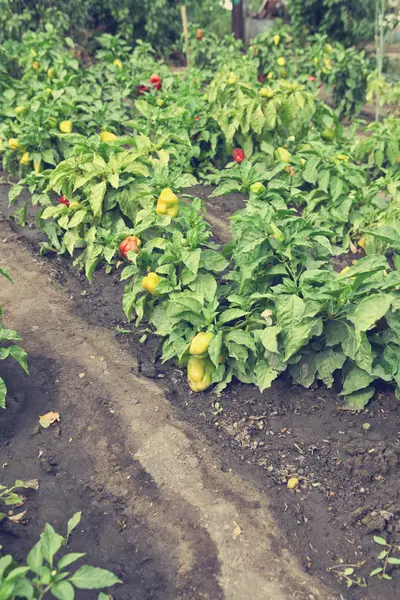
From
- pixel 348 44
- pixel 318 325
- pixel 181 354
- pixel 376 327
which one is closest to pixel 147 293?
pixel 181 354

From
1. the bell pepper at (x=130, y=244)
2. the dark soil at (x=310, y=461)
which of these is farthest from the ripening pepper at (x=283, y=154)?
the dark soil at (x=310, y=461)

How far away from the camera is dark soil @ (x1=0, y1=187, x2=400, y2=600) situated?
297cm

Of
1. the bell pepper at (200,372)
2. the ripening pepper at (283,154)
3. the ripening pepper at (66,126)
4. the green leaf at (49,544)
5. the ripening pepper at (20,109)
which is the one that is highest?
the ripening pepper at (20,109)

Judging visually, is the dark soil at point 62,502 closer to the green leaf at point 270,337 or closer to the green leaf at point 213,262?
the green leaf at point 270,337

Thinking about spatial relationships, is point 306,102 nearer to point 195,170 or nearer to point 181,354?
point 195,170

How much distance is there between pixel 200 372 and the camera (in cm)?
380

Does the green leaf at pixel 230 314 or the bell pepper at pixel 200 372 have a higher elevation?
the green leaf at pixel 230 314

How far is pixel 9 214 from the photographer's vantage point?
578cm

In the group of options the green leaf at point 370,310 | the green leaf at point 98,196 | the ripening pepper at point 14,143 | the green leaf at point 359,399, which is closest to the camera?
the green leaf at point 370,310

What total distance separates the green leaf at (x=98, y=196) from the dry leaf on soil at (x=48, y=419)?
1.52 metres

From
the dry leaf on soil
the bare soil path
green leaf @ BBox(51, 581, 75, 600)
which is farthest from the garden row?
green leaf @ BBox(51, 581, 75, 600)

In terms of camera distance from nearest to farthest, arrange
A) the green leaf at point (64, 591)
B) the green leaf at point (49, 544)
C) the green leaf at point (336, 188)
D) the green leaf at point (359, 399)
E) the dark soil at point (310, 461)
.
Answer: the green leaf at point (64, 591) < the green leaf at point (49, 544) < the dark soil at point (310, 461) < the green leaf at point (359, 399) < the green leaf at point (336, 188)

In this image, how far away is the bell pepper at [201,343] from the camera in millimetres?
3629

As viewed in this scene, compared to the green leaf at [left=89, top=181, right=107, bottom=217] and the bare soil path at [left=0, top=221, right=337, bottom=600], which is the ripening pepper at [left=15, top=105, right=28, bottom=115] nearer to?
the green leaf at [left=89, top=181, right=107, bottom=217]
